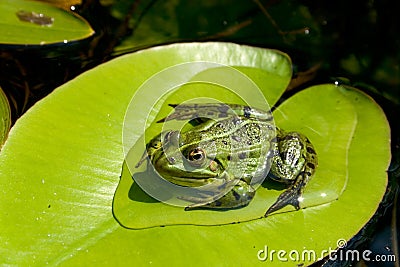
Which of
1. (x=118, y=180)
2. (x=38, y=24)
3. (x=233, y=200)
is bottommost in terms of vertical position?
(x=233, y=200)

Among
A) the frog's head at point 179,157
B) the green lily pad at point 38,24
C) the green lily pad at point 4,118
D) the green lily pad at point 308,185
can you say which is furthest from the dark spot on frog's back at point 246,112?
the green lily pad at point 4,118

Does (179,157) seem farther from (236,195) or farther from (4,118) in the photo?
(4,118)

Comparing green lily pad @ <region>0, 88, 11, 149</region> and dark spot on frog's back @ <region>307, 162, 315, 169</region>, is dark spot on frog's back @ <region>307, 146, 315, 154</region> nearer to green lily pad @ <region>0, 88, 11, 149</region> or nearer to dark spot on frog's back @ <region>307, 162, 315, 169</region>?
dark spot on frog's back @ <region>307, 162, 315, 169</region>

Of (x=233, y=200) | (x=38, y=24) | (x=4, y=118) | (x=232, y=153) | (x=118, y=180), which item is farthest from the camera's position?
(x=38, y=24)

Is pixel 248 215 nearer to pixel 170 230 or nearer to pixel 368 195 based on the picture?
pixel 170 230

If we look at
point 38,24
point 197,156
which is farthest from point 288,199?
point 38,24

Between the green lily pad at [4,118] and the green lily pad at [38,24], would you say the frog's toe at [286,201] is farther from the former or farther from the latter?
the green lily pad at [38,24]

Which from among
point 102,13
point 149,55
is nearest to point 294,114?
point 149,55
